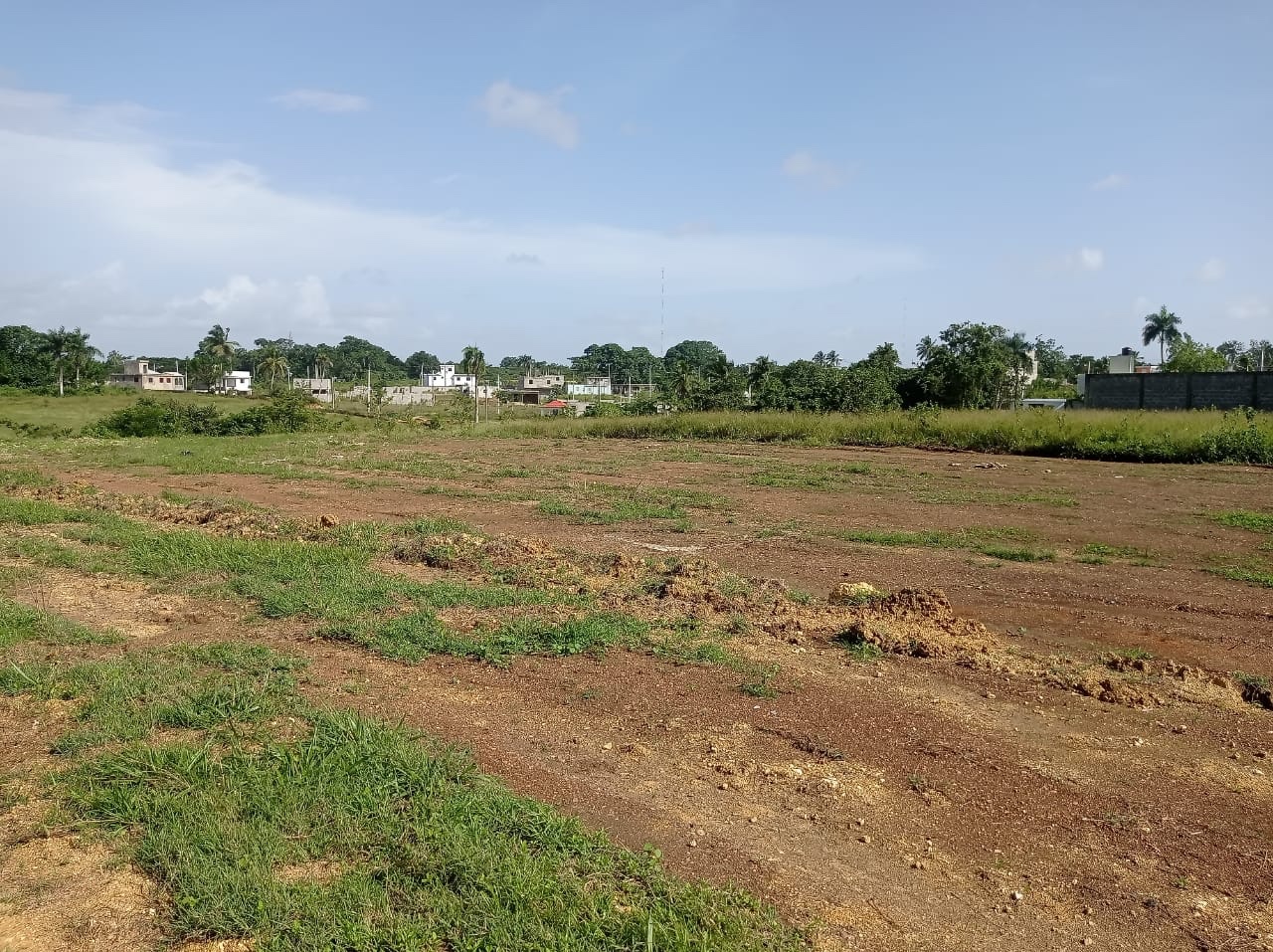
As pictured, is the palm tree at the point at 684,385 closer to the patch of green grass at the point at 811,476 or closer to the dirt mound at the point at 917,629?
the patch of green grass at the point at 811,476

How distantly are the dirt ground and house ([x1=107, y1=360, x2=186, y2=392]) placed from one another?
98438mm

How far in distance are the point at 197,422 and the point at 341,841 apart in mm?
36258

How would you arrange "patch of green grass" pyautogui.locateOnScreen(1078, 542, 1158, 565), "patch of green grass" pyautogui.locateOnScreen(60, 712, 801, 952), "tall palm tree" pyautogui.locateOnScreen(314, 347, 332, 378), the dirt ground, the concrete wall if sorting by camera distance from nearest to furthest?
"patch of green grass" pyautogui.locateOnScreen(60, 712, 801, 952) → the dirt ground → "patch of green grass" pyautogui.locateOnScreen(1078, 542, 1158, 565) → the concrete wall → "tall palm tree" pyautogui.locateOnScreen(314, 347, 332, 378)

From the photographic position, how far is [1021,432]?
24109 mm

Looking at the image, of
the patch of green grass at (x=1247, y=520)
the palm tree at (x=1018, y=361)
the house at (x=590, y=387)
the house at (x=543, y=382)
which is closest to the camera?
the patch of green grass at (x=1247, y=520)

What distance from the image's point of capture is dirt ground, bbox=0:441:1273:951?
3.27 meters

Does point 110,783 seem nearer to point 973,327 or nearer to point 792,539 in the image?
point 792,539

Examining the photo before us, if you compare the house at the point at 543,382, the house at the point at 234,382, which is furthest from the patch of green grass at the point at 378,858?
the house at the point at 543,382

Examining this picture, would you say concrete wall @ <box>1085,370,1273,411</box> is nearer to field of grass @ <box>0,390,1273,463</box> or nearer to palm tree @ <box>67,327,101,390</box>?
field of grass @ <box>0,390,1273,463</box>

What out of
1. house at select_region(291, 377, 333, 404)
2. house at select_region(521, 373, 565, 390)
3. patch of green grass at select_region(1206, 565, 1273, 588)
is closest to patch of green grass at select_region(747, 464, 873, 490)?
patch of green grass at select_region(1206, 565, 1273, 588)

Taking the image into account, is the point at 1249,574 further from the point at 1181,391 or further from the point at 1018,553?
the point at 1181,391

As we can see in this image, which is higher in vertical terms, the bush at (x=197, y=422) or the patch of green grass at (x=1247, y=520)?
the bush at (x=197, y=422)

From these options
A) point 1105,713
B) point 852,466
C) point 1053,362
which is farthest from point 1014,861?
point 1053,362

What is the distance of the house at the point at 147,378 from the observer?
311 feet
